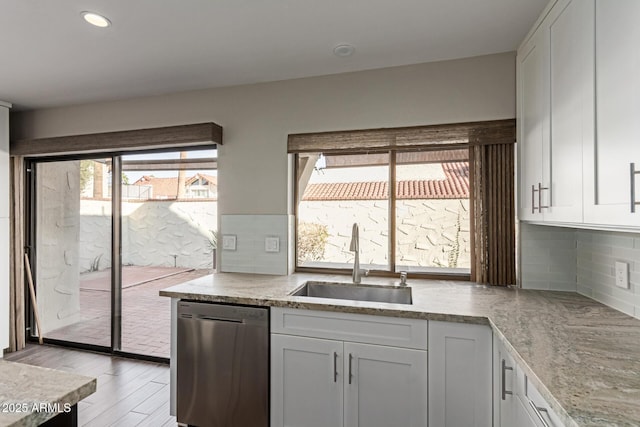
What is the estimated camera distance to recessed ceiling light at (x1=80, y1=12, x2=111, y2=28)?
1.80 meters

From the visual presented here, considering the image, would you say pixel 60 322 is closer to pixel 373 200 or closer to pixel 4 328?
pixel 4 328

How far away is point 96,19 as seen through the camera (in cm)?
184

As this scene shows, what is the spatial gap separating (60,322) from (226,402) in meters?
2.57

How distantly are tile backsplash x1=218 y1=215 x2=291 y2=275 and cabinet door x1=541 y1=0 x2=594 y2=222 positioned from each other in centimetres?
175

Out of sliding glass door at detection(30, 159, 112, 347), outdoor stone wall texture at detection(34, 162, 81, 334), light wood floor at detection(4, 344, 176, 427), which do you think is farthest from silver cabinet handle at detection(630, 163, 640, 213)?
outdoor stone wall texture at detection(34, 162, 81, 334)

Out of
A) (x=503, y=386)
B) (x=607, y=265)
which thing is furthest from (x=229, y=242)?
(x=607, y=265)

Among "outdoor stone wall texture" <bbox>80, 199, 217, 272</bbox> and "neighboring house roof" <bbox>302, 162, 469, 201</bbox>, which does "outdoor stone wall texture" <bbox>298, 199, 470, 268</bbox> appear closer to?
"neighboring house roof" <bbox>302, 162, 469, 201</bbox>

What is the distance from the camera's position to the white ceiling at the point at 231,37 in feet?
5.77

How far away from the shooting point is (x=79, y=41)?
2.08 meters

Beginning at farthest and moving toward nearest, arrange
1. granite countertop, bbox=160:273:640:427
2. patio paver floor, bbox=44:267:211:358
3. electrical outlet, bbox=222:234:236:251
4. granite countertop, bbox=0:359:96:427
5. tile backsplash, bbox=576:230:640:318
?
1. patio paver floor, bbox=44:267:211:358
2. electrical outlet, bbox=222:234:236:251
3. tile backsplash, bbox=576:230:640:318
4. granite countertop, bbox=160:273:640:427
5. granite countertop, bbox=0:359:96:427

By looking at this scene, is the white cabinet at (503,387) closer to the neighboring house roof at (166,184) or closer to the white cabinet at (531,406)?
the white cabinet at (531,406)

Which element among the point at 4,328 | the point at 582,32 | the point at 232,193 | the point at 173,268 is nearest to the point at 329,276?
the point at 232,193

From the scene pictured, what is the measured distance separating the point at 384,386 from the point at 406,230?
1157 mm

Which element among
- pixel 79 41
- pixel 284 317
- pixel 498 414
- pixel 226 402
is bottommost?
pixel 226 402
